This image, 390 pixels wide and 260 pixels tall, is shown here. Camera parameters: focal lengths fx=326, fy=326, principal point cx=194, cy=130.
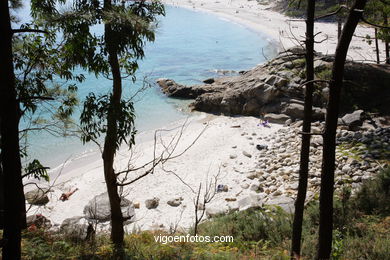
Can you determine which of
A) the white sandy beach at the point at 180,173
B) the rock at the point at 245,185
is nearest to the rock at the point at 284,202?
the white sandy beach at the point at 180,173

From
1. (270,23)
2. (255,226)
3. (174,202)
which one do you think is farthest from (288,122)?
(270,23)

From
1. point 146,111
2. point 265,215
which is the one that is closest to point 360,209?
point 265,215

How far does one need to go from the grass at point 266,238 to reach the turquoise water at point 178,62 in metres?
4.04

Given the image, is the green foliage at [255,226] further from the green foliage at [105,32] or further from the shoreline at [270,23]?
the shoreline at [270,23]

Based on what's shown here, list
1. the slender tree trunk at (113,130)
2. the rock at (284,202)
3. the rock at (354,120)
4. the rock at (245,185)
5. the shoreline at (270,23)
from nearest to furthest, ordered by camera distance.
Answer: the slender tree trunk at (113,130) < the rock at (284,202) < the rock at (245,185) < the rock at (354,120) < the shoreline at (270,23)

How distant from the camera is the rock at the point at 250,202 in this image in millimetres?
9473

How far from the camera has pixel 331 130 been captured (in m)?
4.29

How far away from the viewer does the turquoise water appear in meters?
18.3

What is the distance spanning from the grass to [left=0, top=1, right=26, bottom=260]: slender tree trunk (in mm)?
2161

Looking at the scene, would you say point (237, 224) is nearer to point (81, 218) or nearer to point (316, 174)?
point (316, 174)

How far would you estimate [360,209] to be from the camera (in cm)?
782

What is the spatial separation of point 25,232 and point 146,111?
1673cm

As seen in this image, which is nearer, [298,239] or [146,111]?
[298,239]

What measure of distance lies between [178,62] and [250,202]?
98.0 feet
